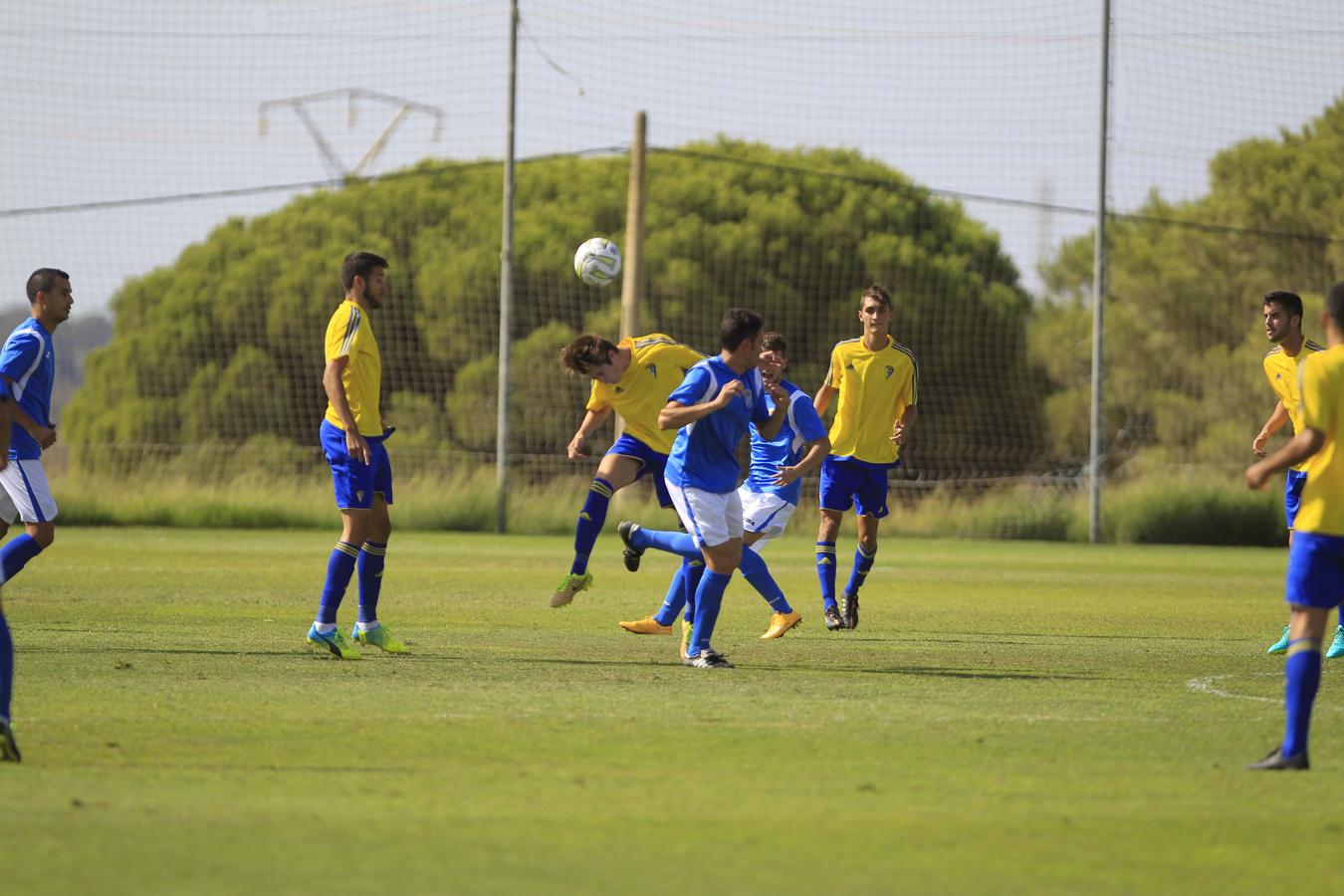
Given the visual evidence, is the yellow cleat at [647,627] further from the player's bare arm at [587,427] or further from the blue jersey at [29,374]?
the blue jersey at [29,374]

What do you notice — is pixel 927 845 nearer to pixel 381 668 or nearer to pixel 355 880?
pixel 355 880

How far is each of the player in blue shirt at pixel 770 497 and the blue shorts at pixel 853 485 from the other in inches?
19.3

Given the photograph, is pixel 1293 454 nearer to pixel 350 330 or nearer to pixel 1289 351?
pixel 350 330

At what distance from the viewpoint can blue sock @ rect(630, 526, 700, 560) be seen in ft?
35.2

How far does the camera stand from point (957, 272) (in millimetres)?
38125

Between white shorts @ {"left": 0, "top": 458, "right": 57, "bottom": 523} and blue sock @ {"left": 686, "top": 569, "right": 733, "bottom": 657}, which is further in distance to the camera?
white shorts @ {"left": 0, "top": 458, "right": 57, "bottom": 523}

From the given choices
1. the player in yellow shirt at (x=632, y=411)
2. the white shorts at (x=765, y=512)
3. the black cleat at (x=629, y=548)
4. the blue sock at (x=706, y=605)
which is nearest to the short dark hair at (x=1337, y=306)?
the blue sock at (x=706, y=605)

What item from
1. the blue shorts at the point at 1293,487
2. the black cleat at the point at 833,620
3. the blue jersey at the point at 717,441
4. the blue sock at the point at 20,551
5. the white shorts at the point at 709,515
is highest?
the blue jersey at the point at 717,441

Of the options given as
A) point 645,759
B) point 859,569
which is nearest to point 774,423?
point 859,569

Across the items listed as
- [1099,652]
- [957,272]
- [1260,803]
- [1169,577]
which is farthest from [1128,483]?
[1260,803]

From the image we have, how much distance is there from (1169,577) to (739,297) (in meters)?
19.9

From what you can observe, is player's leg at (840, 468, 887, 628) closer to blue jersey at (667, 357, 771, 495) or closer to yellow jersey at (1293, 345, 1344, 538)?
blue jersey at (667, 357, 771, 495)

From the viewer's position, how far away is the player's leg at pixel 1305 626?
267 inches

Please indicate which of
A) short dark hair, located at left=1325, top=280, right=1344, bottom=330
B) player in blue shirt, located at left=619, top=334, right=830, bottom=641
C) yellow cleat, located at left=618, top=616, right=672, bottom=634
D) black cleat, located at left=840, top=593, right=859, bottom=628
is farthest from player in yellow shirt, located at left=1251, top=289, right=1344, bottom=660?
short dark hair, located at left=1325, top=280, right=1344, bottom=330
